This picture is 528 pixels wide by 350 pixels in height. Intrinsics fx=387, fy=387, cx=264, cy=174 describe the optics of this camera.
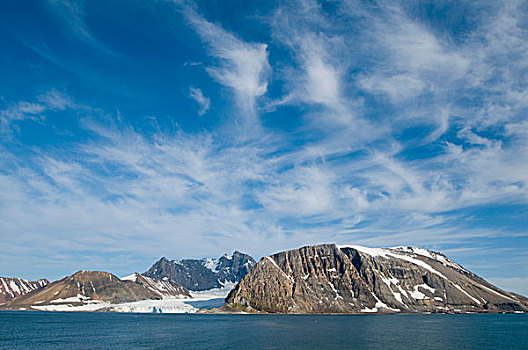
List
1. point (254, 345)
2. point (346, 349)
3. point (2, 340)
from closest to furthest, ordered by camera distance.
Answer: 1. point (346, 349)
2. point (254, 345)
3. point (2, 340)

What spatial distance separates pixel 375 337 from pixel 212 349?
53.3 metres

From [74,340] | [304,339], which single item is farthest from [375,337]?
[74,340]

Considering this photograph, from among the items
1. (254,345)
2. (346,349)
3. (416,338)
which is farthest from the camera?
(416,338)

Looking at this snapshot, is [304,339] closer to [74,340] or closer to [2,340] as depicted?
[74,340]

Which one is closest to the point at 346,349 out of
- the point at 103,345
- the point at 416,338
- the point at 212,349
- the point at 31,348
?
the point at 212,349

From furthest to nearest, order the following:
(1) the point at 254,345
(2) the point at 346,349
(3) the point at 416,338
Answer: (3) the point at 416,338 → (1) the point at 254,345 → (2) the point at 346,349

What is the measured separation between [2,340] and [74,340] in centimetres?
1887

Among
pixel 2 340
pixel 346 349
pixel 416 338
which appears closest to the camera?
pixel 346 349

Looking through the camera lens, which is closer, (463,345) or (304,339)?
(463,345)

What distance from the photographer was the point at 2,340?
107500mm

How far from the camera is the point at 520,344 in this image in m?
111

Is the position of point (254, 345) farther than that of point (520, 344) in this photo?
No

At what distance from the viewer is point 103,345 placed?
9956cm

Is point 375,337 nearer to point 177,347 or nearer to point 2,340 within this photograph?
point 177,347
